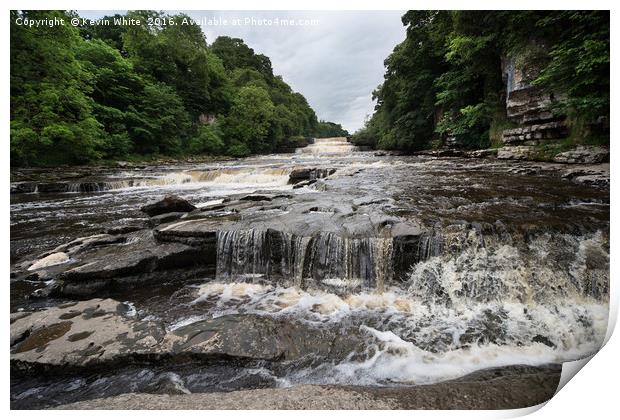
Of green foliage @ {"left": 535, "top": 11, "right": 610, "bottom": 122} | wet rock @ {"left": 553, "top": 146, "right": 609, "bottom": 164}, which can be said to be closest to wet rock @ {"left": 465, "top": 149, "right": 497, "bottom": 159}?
wet rock @ {"left": 553, "top": 146, "right": 609, "bottom": 164}

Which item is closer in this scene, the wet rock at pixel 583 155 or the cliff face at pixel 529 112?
the wet rock at pixel 583 155

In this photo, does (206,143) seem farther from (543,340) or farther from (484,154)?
(543,340)

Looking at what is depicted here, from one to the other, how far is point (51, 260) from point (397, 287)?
14.4ft

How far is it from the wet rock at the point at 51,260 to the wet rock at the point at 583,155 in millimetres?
9950

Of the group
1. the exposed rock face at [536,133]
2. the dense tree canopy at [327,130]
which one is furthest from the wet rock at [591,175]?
the dense tree canopy at [327,130]

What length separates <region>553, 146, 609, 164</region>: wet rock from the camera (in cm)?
653

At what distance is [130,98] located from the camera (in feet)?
63.0

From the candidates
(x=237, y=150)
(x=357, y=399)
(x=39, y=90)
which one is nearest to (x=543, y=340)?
(x=357, y=399)

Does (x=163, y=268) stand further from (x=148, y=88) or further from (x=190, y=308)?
(x=148, y=88)

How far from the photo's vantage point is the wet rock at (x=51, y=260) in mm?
3602

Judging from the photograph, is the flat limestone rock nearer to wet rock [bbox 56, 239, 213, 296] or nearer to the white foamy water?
wet rock [bbox 56, 239, 213, 296]

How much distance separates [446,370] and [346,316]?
102 centimetres

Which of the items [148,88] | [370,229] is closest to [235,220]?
[370,229]

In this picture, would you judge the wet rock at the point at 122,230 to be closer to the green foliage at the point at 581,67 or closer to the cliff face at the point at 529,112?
the green foliage at the point at 581,67
